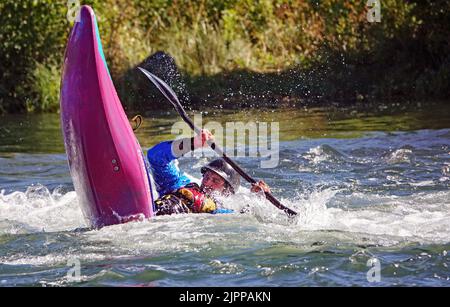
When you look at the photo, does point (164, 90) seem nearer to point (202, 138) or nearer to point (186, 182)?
point (202, 138)

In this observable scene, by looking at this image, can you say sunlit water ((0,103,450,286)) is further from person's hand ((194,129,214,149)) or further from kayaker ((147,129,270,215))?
person's hand ((194,129,214,149))

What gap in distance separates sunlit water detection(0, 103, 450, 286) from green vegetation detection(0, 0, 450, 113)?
4447 millimetres

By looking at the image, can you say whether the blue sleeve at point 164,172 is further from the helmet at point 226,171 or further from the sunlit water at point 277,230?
the sunlit water at point 277,230

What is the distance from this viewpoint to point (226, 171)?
7.29m

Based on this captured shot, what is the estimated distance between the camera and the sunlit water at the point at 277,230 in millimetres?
5695

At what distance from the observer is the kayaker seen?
7055 millimetres

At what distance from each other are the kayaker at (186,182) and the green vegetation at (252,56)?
289 inches

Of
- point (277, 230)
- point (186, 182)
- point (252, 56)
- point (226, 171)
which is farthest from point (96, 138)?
point (252, 56)

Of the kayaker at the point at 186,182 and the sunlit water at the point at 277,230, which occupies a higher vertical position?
the kayaker at the point at 186,182

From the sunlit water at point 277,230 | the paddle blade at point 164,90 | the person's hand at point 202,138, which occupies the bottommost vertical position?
the sunlit water at point 277,230

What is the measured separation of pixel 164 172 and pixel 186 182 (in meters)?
0.19

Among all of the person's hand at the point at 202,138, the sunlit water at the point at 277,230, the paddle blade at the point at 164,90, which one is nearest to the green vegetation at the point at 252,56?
the sunlit water at the point at 277,230

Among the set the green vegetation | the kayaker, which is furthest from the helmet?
the green vegetation

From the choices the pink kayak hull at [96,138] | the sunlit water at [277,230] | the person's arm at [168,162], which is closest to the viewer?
the sunlit water at [277,230]
